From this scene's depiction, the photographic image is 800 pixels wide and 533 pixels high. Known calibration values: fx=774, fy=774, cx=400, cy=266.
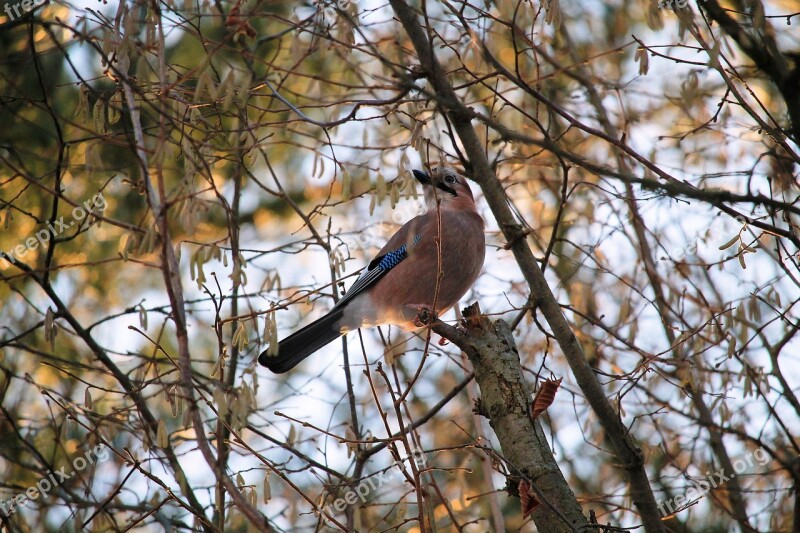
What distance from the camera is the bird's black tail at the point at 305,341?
5441 millimetres

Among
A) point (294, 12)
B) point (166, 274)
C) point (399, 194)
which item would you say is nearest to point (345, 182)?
point (399, 194)

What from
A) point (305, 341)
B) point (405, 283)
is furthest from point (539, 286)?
point (305, 341)

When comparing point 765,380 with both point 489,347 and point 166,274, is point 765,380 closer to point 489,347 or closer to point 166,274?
point 489,347

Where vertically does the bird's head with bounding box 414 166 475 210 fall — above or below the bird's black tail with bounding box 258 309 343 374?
above

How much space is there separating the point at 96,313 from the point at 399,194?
3.91 meters

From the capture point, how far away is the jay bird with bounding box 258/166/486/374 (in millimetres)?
5516

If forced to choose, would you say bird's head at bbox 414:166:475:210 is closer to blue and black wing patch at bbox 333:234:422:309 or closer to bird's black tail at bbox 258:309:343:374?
blue and black wing patch at bbox 333:234:422:309

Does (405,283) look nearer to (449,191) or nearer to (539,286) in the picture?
(449,191)

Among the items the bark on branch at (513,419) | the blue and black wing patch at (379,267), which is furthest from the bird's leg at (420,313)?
the bark on branch at (513,419)

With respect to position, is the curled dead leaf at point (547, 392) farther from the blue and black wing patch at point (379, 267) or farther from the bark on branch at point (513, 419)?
the blue and black wing patch at point (379, 267)

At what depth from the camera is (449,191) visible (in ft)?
21.1

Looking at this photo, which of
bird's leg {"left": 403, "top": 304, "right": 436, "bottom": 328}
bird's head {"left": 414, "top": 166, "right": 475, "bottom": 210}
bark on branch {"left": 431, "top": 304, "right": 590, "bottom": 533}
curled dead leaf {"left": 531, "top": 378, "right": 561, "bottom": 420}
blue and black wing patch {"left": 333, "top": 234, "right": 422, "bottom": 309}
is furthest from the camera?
bird's head {"left": 414, "top": 166, "right": 475, "bottom": 210}

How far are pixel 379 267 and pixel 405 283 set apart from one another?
0.28 metres

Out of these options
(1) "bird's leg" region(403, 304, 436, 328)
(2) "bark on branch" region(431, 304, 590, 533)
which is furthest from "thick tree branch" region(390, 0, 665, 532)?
(1) "bird's leg" region(403, 304, 436, 328)
